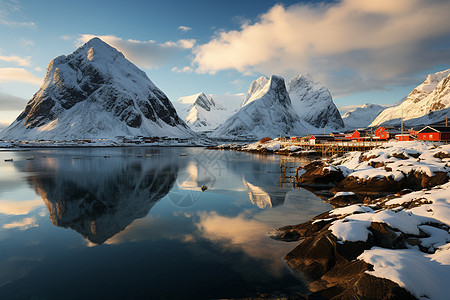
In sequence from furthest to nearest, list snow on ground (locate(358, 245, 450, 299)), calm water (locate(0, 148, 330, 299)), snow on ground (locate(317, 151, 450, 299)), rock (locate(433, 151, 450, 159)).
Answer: rock (locate(433, 151, 450, 159)) → calm water (locate(0, 148, 330, 299)) → snow on ground (locate(317, 151, 450, 299)) → snow on ground (locate(358, 245, 450, 299))

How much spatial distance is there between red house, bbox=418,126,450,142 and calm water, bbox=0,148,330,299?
156 feet

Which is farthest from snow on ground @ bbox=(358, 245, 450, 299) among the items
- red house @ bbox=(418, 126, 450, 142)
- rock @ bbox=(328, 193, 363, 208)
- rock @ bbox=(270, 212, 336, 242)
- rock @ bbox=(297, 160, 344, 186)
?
red house @ bbox=(418, 126, 450, 142)

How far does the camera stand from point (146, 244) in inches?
469

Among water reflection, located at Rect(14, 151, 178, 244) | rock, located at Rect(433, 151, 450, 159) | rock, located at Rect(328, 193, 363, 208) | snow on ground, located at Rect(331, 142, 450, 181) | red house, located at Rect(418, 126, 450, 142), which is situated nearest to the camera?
water reflection, located at Rect(14, 151, 178, 244)

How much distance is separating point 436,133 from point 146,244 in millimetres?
64077

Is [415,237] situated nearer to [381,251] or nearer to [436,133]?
[381,251]

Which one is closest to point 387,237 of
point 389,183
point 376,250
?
point 376,250

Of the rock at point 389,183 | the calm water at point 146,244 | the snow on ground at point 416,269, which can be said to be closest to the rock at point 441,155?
the rock at point 389,183

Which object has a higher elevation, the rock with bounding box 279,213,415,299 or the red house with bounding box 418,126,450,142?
the red house with bounding box 418,126,450,142

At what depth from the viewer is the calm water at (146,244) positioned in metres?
8.48

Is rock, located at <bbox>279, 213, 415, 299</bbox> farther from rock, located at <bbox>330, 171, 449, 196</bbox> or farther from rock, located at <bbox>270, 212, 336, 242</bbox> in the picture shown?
rock, located at <bbox>330, 171, 449, 196</bbox>

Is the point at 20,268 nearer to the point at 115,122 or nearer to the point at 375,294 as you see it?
the point at 375,294

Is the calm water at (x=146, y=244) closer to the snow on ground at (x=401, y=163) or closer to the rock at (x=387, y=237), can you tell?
the rock at (x=387, y=237)

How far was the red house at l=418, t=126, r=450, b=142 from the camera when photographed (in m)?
51.3
